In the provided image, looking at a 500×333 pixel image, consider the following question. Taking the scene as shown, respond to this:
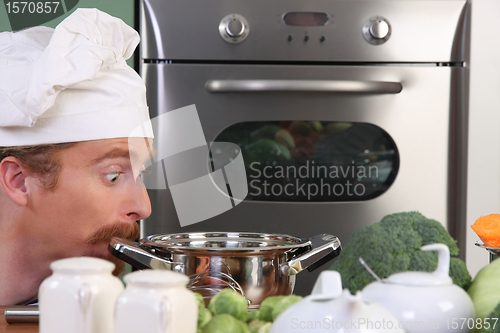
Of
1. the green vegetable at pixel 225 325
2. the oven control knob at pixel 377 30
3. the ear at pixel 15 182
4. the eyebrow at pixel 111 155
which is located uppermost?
the oven control knob at pixel 377 30

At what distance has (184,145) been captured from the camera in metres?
1.27

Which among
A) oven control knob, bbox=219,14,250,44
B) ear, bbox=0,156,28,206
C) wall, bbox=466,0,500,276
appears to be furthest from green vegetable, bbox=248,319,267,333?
wall, bbox=466,0,500,276

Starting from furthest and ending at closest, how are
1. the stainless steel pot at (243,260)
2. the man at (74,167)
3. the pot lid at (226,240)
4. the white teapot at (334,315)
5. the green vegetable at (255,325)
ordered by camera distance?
1. the man at (74,167)
2. the pot lid at (226,240)
3. the stainless steel pot at (243,260)
4. the green vegetable at (255,325)
5. the white teapot at (334,315)

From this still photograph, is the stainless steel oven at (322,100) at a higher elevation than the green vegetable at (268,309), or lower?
higher

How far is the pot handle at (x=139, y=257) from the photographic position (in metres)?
0.61

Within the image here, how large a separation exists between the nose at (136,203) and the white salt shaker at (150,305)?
2.00 ft

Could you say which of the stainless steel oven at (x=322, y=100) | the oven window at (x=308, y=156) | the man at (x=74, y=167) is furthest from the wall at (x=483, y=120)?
the man at (x=74, y=167)

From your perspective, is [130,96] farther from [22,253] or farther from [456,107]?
[456,107]

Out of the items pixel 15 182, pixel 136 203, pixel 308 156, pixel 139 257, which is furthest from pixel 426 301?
pixel 308 156

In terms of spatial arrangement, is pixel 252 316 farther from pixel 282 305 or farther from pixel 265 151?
pixel 265 151

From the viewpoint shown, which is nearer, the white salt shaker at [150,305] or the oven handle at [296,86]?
the white salt shaker at [150,305]

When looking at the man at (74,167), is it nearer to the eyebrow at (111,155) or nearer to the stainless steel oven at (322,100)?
the eyebrow at (111,155)

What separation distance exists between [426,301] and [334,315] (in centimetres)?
10

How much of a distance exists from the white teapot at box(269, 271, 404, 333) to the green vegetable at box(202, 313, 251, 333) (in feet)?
0.17
